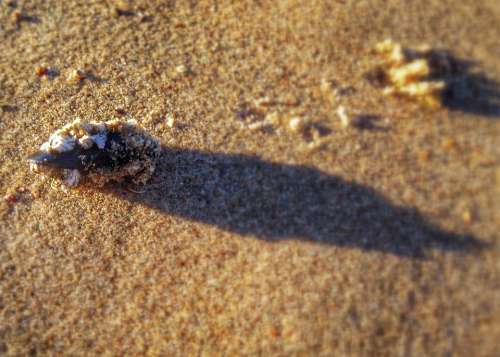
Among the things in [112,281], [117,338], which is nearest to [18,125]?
[112,281]

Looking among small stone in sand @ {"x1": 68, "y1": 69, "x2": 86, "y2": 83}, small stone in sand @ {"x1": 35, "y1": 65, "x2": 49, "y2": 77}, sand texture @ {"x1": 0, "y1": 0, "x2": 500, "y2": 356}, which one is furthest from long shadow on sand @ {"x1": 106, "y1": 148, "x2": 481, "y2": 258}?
small stone in sand @ {"x1": 35, "y1": 65, "x2": 49, "y2": 77}

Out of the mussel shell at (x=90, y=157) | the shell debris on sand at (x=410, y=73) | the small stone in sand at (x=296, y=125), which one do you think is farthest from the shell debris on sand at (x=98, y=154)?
the shell debris on sand at (x=410, y=73)

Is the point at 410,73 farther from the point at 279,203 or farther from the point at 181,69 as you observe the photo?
the point at 181,69

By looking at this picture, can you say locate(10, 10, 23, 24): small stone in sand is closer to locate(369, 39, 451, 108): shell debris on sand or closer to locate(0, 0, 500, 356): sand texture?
locate(0, 0, 500, 356): sand texture

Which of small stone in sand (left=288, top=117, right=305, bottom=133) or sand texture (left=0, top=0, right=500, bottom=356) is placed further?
small stone in sand (left=288, top=117, right=305, bottom=133)

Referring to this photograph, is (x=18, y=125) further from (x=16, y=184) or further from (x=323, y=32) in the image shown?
(x=323, y=32)
